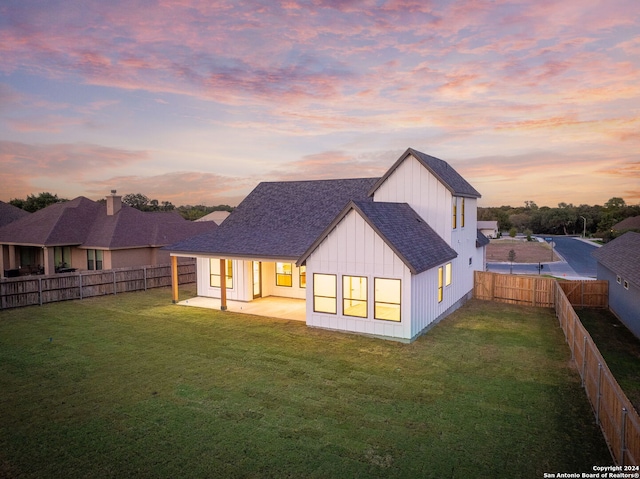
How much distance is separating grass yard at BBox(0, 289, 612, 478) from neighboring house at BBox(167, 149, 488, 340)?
1.44 meters

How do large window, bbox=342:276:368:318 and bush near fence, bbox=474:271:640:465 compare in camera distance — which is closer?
bush near fence, bbox=474:271:640:465

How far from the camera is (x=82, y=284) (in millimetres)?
23109

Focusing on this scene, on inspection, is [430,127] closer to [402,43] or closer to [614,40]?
[402,43]

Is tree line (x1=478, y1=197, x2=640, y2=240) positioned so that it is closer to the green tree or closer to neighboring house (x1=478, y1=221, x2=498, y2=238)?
neighboring house (x1=478, y1=221, x2=498, y2=238)

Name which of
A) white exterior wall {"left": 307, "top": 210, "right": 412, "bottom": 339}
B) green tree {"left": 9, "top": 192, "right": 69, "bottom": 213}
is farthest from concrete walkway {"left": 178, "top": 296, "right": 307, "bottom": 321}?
green tree {"left": 9, "top": 192, "right": 69, "bottom": 213}

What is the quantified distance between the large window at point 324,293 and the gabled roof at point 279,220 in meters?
2.28

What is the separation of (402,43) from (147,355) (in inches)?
738

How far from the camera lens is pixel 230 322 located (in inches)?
692

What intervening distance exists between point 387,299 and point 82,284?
1850 cm

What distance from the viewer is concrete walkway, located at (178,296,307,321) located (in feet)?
62.1

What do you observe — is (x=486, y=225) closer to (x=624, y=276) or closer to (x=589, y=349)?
(x=624, y=276)

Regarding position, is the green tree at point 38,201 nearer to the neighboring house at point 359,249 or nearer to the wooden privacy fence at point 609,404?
the neighboring house at point 359,249

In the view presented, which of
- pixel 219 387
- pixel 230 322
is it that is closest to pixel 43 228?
pixel 230 322

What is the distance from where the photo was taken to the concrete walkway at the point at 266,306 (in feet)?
62.1
